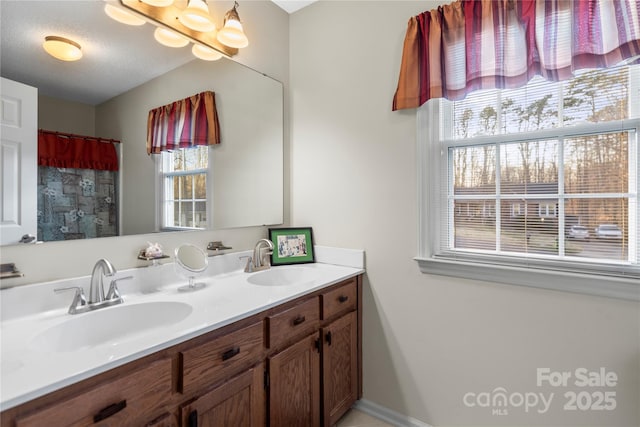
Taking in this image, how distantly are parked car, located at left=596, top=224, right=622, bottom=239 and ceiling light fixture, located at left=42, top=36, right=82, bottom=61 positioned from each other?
2.28 metres

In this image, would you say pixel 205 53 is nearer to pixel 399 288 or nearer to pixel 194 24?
pixel 194 24

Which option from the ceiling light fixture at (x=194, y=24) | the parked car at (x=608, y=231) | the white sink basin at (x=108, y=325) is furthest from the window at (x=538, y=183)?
the white sink basin at (x=108, y=325)

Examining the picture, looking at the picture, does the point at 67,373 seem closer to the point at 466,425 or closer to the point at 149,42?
the point at 149,42

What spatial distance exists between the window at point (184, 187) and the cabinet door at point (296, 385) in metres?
0.83

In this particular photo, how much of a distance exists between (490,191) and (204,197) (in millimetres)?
1500

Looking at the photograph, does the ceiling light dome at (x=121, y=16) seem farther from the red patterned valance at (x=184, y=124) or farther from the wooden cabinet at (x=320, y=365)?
the wooden cabinet at (x=320, y=365)

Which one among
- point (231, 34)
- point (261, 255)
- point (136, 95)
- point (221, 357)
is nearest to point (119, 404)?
point (221, 357)

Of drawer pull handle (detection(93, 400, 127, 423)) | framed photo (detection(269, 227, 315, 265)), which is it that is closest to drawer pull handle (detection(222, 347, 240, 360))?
drawer pull handle (detection(93, 400, 127, 423))

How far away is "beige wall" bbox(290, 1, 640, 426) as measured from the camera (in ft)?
4.47

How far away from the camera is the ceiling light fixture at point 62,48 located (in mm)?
1191

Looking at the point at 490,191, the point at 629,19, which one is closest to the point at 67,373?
the point at 490,191

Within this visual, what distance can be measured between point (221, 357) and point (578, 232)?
1.57 meters

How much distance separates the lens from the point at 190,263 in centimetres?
153

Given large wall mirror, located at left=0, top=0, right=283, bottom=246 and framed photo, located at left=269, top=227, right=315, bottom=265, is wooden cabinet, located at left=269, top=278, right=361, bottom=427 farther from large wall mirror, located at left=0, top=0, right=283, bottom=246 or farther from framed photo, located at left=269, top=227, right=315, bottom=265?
large wall mirror, located at left=0, top=0, right=283, bottom=246
